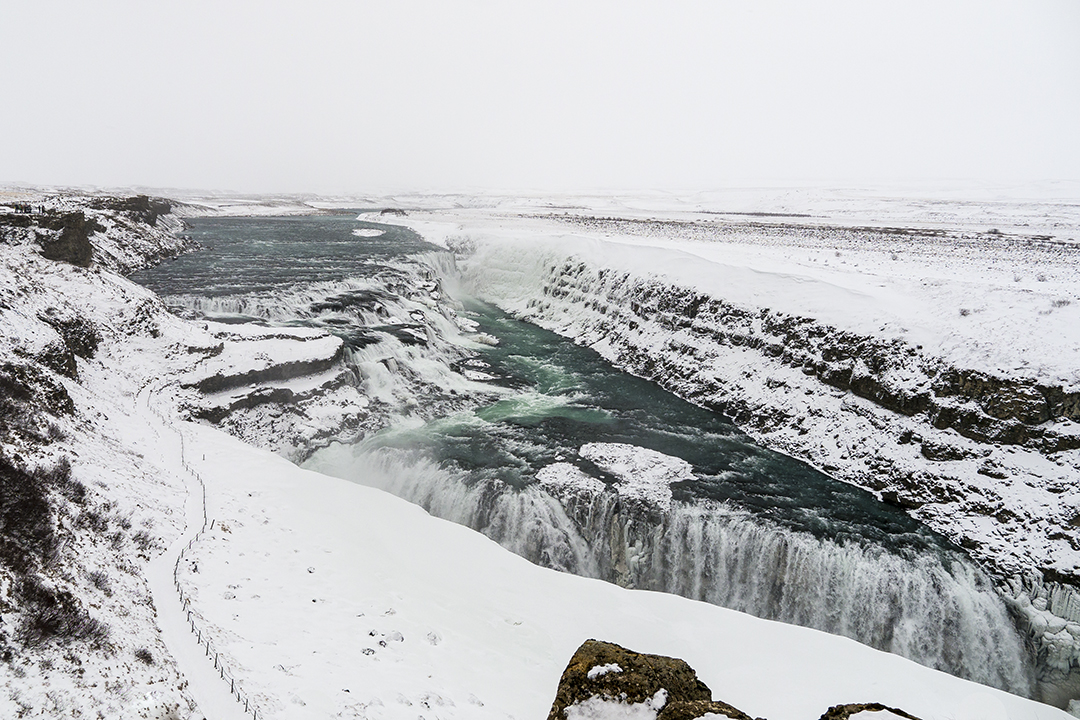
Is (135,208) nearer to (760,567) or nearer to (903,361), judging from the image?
(760,567)

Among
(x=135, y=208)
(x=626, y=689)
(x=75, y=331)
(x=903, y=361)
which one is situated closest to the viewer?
(x=626, y=689)

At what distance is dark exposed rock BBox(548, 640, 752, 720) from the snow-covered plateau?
170cm

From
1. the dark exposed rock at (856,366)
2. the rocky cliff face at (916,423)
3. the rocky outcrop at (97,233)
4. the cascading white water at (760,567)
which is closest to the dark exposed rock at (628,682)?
the cascading white water at (760,567)

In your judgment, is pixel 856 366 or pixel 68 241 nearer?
pixel 856 366

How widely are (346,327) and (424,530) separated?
604 inches

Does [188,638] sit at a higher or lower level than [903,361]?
lower

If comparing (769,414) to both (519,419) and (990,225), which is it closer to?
(519,419)

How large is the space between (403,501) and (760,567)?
29.9ft

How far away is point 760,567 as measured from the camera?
1323 centimetres

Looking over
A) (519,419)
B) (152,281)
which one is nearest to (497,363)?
(519,419)

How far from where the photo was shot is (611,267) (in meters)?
33.6

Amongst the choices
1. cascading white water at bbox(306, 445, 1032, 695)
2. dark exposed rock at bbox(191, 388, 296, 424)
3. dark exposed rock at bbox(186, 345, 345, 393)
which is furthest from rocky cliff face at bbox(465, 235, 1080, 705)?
dark exposed rock at bbox(191, 388, 296, 424)

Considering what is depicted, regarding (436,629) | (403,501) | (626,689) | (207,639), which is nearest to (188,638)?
(207,639)

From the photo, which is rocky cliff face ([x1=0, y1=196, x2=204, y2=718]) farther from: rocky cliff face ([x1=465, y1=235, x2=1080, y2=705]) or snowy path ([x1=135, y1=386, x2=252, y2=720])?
rocky cliff face ([x1=465, y1=235, x2=1080, y2=705])
